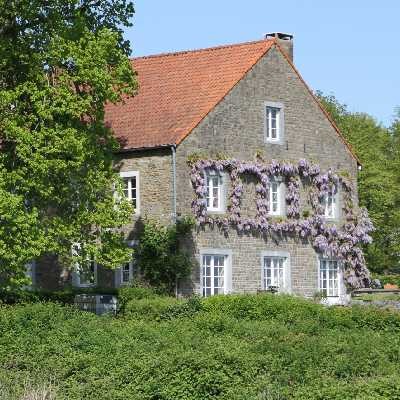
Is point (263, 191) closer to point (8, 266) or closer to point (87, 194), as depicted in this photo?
point (87, 194)

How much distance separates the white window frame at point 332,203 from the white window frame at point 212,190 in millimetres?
5002

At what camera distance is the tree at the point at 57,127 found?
107 ft

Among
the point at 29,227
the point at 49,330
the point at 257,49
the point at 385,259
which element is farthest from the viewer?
the point at 385,259

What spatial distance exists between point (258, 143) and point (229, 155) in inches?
62.3

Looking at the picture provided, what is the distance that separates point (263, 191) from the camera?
4231 centimetres

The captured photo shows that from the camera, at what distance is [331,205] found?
45188 millimetres

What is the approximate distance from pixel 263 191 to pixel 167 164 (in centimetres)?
404

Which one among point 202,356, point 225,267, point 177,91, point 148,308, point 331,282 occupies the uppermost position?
point 177,91

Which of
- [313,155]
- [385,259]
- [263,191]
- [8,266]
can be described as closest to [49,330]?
[8,266]

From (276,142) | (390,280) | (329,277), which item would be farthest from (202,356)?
(390,280)

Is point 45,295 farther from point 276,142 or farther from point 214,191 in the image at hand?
point 276,142

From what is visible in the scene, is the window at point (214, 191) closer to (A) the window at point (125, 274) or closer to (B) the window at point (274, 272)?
(B) the window at point (274, 272)

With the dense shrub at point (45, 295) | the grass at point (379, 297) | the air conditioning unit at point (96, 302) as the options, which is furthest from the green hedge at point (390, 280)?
the air conditioning unit at point (96, 302)

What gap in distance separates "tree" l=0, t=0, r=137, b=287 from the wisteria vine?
634 cm
